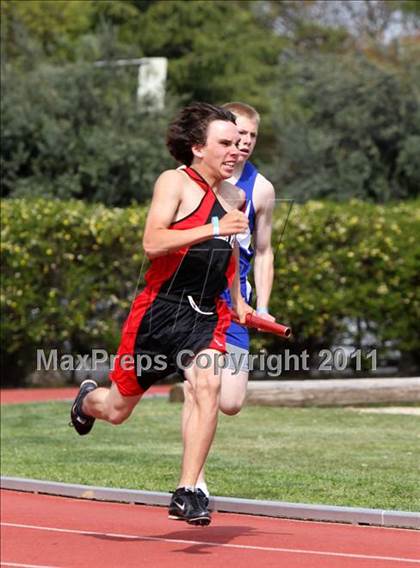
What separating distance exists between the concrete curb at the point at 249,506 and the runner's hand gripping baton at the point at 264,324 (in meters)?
1.76

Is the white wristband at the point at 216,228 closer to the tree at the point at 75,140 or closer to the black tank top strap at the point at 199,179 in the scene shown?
the black tank top strap at the point at 199,179

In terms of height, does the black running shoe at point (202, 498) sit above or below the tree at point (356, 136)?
below

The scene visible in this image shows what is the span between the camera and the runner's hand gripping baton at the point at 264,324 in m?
7.45

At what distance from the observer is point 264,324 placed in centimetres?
764

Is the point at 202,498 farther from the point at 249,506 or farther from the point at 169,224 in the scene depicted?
the point at 249,506

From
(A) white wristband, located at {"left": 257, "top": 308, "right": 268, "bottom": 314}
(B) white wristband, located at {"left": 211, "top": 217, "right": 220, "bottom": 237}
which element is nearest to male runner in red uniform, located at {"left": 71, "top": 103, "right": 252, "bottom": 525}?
(B) white wristband, located at {"left": 211, "top": 217, "right": 220, "bottom": 237}

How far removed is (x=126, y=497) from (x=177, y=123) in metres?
3.56

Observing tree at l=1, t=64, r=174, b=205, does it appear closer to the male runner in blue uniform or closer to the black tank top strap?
the male runner in blue uniform

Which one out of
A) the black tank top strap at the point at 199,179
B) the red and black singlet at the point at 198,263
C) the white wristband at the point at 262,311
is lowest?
the white wristband at the point at 262,311

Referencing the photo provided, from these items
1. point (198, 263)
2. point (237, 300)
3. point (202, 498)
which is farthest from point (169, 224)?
point (202, 498)

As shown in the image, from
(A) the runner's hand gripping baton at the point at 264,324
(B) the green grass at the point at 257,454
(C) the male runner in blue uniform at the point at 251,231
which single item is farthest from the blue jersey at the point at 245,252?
(B) the green grass at the point at 257,454

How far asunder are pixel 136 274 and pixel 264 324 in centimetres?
1504

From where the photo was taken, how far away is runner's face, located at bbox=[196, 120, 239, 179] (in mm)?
7551

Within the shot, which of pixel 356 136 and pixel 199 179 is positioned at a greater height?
pixel 199 179
